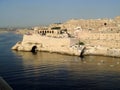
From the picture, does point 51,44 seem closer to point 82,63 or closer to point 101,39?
point 101,39

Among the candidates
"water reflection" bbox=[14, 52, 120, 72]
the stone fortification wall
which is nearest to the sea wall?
the stone fortification wall

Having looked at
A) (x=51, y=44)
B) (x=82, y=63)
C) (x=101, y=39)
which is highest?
(x=101, y=39)

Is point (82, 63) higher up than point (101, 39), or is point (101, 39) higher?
point (101, 39)

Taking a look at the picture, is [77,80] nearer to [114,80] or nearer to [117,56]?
[114,80]

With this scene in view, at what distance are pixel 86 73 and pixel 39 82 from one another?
13.8 feet

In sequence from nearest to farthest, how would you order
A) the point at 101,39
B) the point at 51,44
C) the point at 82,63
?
1. the point at 82,63
2. the point at 101,39
3. the point at 51,44

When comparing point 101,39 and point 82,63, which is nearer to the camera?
point 82,63

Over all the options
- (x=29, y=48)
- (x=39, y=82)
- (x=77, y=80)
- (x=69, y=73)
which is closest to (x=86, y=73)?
(x=69, y=73)

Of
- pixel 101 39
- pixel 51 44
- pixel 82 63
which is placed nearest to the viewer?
pixel 82 63

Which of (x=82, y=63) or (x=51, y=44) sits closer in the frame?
(x=82, y=63)

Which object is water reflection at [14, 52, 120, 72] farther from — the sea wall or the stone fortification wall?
the stone fortification wall

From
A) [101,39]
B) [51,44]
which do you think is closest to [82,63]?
[101,39]

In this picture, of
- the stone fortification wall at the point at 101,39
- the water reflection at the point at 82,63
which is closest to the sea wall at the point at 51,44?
the stone fortification wall at the point at 101,39

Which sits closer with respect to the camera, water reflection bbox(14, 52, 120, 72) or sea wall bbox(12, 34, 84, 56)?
water reflection bbox(14, 52, 120, 72)
